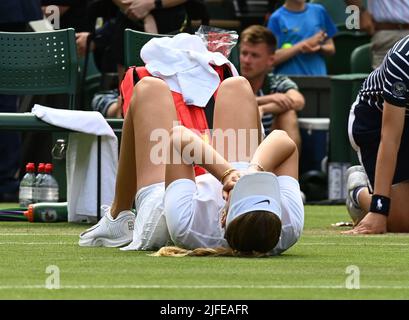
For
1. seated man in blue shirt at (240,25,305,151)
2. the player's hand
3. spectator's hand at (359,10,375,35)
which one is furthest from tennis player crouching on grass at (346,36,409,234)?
spectator's hand at (359,10,375,35)

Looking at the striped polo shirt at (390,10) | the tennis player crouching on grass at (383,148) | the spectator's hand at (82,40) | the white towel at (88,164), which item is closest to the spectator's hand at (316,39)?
the striped polo shirt at (390,10)

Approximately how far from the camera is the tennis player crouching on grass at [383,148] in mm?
7980

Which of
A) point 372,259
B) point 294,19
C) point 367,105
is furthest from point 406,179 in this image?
point 294,19

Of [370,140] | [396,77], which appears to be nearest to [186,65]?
[396,77]

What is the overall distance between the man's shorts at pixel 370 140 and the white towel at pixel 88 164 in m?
1.63

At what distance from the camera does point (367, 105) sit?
856 cm

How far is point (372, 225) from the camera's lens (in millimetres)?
8164

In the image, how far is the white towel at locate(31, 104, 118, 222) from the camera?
9.05m

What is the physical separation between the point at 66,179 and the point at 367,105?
2631 millimetres

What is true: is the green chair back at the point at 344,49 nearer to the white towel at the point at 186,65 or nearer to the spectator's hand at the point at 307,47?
the spectator's hand at the point at 307,47

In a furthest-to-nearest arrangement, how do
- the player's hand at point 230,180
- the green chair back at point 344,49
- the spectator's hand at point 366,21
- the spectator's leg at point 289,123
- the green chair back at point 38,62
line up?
the green chair back at point 344,49, the spectator's leg at point 289,123, the spectator's hand at point 366,21, the green chair back at point 38,62, the player's hand at point 230,180

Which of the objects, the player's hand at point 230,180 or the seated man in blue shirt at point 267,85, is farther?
the seated man in blue shirt at point 267,85

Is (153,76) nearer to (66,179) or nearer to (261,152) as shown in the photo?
(261,152)

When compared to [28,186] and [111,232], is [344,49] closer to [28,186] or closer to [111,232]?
[28,186]
